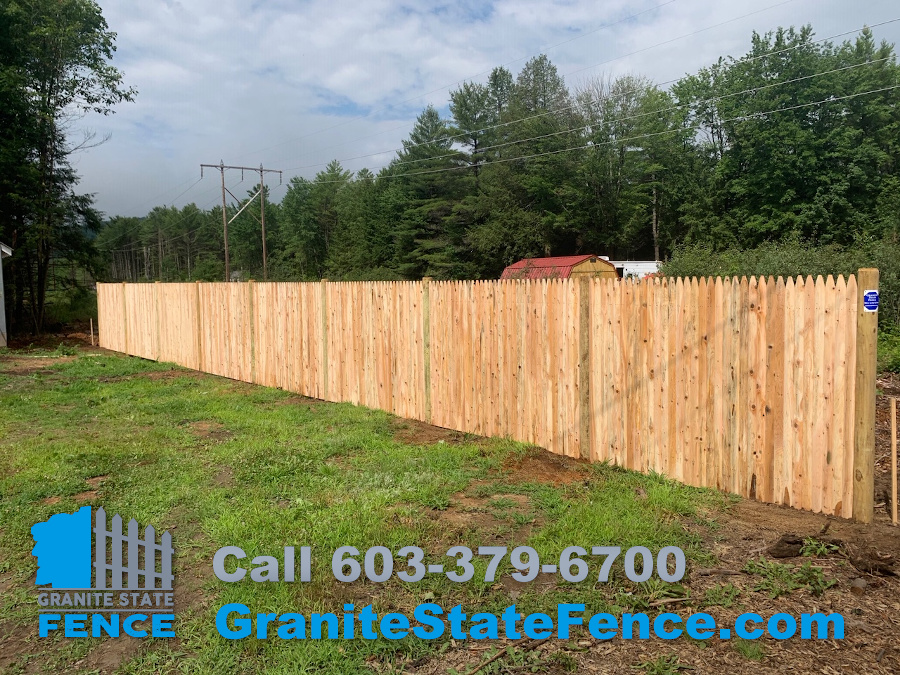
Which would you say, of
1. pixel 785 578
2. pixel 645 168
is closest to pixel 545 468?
pixel 785 578

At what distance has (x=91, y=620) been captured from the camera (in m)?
3.13

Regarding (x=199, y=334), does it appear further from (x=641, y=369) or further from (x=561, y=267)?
(x=561, y=267)

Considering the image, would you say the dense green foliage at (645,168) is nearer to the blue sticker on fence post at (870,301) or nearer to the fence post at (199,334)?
the fence post at (199,334)

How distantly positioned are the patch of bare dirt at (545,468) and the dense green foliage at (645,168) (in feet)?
89.5

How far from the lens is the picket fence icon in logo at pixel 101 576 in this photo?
3.12 meters

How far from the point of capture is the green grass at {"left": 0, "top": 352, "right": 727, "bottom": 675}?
2926 millimetres

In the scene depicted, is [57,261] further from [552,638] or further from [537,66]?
[537,66]

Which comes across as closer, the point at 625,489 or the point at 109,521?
the point at 109,521

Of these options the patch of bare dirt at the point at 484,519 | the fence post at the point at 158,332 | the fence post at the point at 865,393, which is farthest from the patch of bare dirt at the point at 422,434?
the fence post at the point at 158,332

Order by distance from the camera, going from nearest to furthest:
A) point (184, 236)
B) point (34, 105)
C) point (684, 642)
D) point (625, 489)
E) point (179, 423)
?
point (684, 642) → point (625, 489) → point (179, 423) → point (34, 105) → point (184, 236)

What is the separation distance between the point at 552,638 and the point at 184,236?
98.5 m

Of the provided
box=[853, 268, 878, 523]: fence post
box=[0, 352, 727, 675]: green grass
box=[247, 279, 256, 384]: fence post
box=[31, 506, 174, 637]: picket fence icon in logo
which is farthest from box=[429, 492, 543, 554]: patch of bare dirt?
box=[247, 279, 256, 384]: fence post

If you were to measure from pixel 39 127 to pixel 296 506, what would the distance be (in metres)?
23.8

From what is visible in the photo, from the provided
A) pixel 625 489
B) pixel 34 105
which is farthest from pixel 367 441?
pixel 34 105
